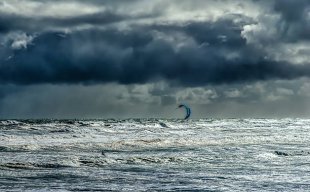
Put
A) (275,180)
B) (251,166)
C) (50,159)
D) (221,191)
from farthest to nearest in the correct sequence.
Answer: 1. (50,159)
2. (251,166)
3. (275,180)
4. (221,191)

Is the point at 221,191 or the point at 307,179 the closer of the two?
the point at 221,191

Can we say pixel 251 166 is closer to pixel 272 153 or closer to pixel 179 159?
pixel 179 159

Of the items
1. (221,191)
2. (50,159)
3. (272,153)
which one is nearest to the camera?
(221,191)

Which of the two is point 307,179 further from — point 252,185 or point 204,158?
point 204,158

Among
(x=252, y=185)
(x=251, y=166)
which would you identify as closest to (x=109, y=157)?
(x=251, y=166)

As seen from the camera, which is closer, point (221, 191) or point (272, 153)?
point (221, 191)

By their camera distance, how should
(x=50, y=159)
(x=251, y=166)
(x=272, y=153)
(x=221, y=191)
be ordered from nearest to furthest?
(x=221, y=191), (x=251, y=166), (x=50, y=159), (x=272, y=153)

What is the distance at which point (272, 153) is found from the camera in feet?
101

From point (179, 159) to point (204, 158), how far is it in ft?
4.69

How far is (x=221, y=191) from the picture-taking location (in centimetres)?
1698

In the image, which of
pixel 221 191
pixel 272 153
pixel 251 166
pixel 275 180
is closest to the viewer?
pixel 221 191

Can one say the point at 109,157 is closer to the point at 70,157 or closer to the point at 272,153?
the point at 70,157

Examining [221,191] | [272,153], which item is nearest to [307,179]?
[221,191]

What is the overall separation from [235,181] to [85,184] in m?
4.89
